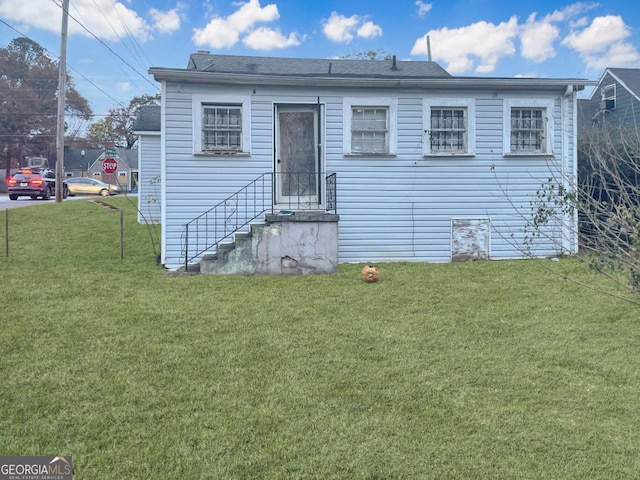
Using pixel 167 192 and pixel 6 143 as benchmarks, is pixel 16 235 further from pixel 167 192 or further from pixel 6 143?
pixel 6 143

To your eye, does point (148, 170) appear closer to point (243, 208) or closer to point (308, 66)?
point (308, 66)

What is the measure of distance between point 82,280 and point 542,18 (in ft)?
45.3

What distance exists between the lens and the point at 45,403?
10.1 feet

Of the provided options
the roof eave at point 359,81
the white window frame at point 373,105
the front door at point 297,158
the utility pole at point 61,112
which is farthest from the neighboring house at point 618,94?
the utility pole at point 61,112

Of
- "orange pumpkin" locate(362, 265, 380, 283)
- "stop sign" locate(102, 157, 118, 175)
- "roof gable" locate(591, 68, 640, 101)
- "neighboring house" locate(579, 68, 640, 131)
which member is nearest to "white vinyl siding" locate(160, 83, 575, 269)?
"orange pumpkin" locate(362, 265, 380, 283)

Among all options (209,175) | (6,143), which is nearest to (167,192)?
(209,175)

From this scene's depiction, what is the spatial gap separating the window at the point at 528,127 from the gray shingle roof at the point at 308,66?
2249 mm

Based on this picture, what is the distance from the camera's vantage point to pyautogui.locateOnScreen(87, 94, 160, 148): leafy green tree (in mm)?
49031

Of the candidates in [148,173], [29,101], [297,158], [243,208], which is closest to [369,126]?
[297,158]

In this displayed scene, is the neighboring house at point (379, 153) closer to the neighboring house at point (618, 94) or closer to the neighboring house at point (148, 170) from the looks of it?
the neighboring house at point (148, 170)

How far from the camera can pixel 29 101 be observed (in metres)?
44.8

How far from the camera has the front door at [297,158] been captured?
8555 mm

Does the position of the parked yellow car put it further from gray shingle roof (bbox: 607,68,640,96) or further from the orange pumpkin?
gray shingle roof (bbox: 607,68,640,96)

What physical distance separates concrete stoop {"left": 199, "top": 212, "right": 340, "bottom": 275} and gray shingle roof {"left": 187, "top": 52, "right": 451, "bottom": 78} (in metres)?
4.04
